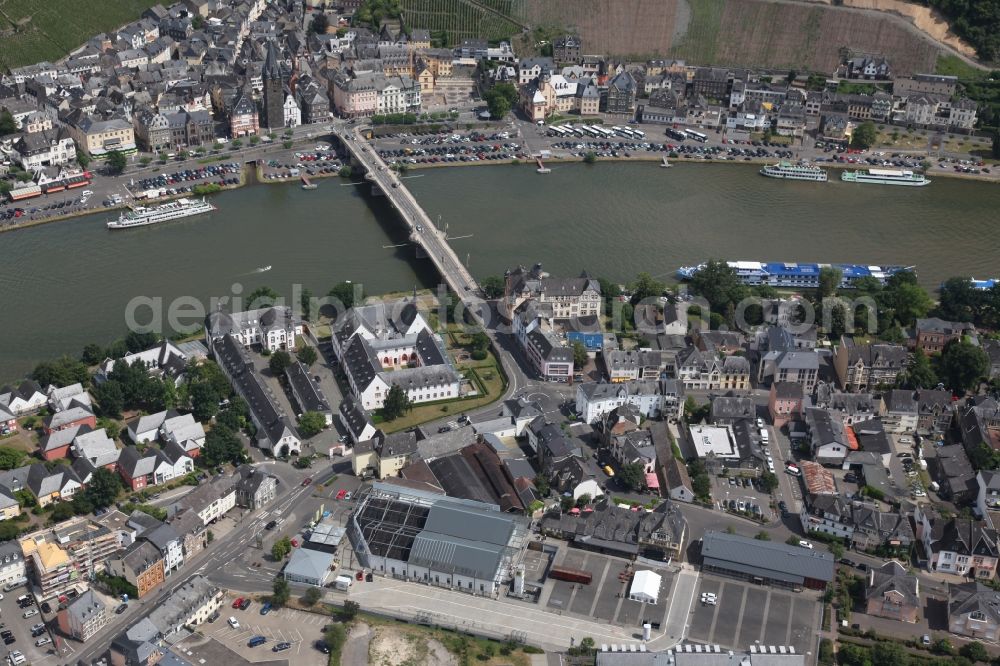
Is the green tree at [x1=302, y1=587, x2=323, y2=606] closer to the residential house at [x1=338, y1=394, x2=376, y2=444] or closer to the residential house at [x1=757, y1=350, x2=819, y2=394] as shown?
the residential house at [x1=338, y1=394, x2=376, y2=444]

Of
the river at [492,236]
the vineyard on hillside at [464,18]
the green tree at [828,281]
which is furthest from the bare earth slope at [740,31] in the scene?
the green tree at [828,281]

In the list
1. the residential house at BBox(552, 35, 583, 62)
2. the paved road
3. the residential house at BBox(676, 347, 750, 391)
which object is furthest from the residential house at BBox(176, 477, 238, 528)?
the residential house at BBox(552, 35, 583, 62)

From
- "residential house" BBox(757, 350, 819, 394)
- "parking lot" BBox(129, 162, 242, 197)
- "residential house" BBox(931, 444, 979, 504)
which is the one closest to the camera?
"residential house" BBox(931, 444, 979, 504)

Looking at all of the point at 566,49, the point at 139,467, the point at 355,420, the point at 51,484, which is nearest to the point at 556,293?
the point at 355,420

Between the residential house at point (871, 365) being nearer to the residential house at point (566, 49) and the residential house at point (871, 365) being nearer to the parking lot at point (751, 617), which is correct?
the parking lot at point (751, 617)

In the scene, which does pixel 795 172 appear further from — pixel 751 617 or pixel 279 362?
pixel 751 617

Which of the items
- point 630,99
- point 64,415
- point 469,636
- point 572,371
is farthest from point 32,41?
point 469,636

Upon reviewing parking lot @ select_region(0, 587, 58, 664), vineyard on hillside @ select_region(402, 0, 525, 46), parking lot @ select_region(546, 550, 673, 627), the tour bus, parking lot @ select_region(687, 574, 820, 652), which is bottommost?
parking lot @ select_region(0, 587, 58, 664)
